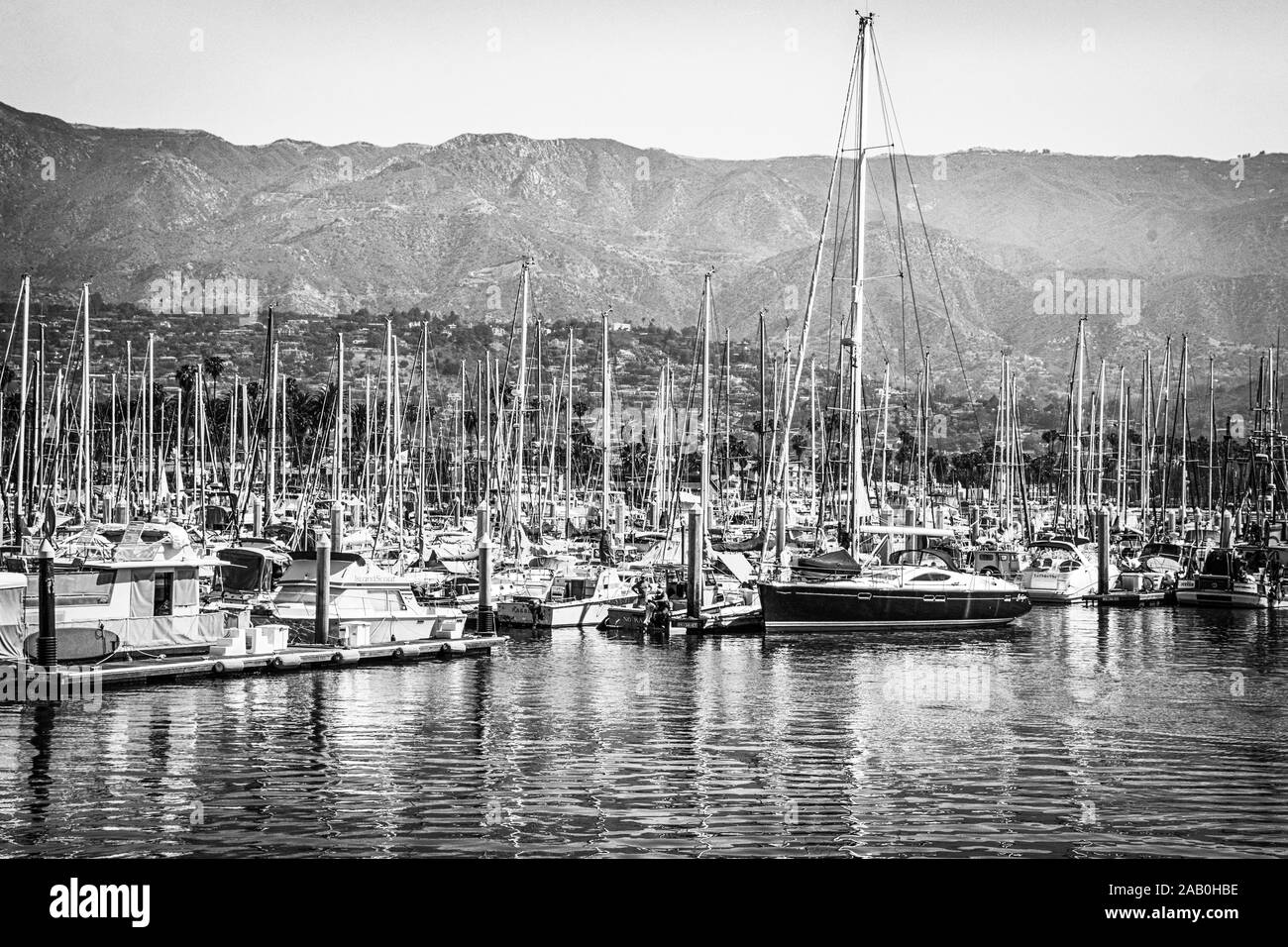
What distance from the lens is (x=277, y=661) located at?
1271 inches

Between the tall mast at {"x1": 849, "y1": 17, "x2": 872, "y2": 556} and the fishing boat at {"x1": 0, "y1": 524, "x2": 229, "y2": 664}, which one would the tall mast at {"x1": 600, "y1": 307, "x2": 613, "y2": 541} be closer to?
the tall mast at {"x1": 849, "y1": 17, "x2": 872, "y2": 556}

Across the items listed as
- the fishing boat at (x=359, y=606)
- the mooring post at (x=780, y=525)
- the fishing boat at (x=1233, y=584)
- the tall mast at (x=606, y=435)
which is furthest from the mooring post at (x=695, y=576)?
the fishing boat at (x=1233, y=584)

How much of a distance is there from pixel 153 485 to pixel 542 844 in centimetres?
7190

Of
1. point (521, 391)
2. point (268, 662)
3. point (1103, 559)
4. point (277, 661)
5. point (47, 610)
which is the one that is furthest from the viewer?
point (1103, 559)

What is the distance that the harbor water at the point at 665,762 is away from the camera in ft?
58.4

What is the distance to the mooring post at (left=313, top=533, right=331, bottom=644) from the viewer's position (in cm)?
3397

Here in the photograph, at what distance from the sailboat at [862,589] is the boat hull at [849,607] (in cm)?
3

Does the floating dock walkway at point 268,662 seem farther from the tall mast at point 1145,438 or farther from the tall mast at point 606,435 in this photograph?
the tall mast at point 1145,438

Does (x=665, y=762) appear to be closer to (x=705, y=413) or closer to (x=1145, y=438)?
(x=705, y=413)

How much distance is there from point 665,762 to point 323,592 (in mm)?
14227

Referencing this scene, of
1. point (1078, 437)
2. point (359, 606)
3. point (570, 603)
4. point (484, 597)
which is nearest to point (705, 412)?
point (570, 603)

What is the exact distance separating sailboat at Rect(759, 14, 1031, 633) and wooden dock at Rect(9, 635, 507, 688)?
30.8 ft

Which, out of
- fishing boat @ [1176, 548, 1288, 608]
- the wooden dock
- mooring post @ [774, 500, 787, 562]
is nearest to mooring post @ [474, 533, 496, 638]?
the wooden dock

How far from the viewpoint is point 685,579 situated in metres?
48.1
